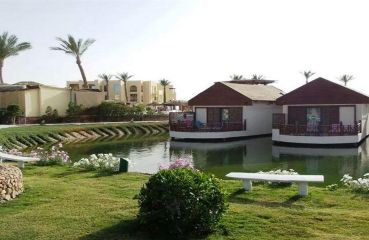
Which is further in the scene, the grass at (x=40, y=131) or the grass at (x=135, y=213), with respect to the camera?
the grass at (x=40, y=131)

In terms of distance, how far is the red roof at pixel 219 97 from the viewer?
1358 inches

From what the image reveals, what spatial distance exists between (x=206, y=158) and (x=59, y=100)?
28.8 metres

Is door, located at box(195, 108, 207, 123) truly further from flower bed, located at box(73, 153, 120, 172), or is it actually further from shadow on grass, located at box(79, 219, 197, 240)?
shadow on grass, located at box(79, 219, 197, 240)

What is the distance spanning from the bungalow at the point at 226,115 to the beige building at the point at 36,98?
14.9 metres

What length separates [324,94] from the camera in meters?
30.2

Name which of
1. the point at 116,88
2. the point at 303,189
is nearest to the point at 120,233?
the point at 303,189

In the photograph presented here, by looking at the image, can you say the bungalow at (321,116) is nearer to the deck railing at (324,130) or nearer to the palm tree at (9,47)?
the deck railing at (324,130)

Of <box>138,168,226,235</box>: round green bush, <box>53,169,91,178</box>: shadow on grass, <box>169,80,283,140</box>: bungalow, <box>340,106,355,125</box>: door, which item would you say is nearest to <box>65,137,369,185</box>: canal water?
<box>340,106,355,125</box>: door

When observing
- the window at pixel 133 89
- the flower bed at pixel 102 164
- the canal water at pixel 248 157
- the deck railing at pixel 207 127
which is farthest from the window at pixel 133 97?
the flower bed at pixel 102 164

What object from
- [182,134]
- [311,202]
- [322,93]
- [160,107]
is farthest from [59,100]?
[311,202]

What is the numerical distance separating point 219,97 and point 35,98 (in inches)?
768

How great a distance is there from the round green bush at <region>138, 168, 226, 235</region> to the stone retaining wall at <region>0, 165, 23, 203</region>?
3.41 meters

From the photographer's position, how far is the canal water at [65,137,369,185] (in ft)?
57.7

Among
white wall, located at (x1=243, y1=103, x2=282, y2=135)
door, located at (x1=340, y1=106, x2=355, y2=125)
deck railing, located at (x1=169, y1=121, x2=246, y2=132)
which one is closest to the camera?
door, located at (x1=340, y1=106, x2=355, y2=125)
